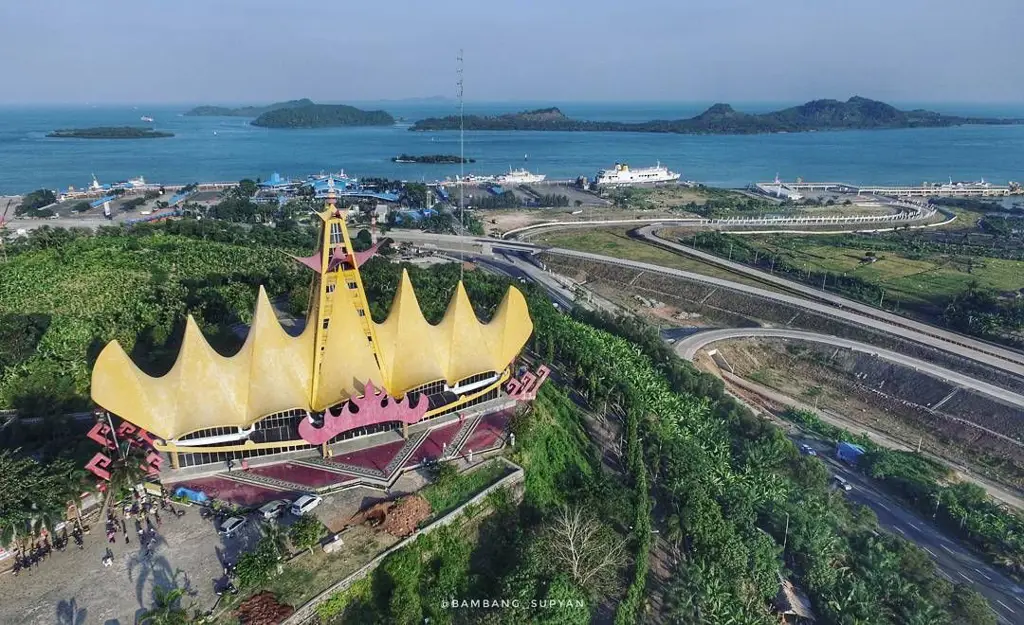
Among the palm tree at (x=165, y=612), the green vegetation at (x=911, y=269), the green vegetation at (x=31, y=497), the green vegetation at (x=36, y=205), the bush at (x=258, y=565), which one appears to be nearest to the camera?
the palm tree at (x=165, y=612)

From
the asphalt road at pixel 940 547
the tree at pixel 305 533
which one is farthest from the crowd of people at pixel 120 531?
the asphalt road at pixel 940 547

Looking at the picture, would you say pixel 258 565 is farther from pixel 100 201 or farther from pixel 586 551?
pixel 100 201

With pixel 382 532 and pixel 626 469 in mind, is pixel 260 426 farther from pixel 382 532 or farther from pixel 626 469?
pixel 626 469

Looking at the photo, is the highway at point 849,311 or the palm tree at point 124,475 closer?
the palm tree at point 124,475

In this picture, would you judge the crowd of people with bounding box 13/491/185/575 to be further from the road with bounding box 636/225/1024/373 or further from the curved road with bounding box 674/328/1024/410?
the road with bounding box 636/225/1024/373

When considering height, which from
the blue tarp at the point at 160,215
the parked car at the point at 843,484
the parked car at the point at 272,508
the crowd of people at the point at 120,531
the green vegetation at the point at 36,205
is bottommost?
the parked car at the point at 843,484

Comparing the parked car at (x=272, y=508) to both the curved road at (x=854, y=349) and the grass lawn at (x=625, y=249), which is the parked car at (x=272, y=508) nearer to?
the curved road at (x=854, y=349)
